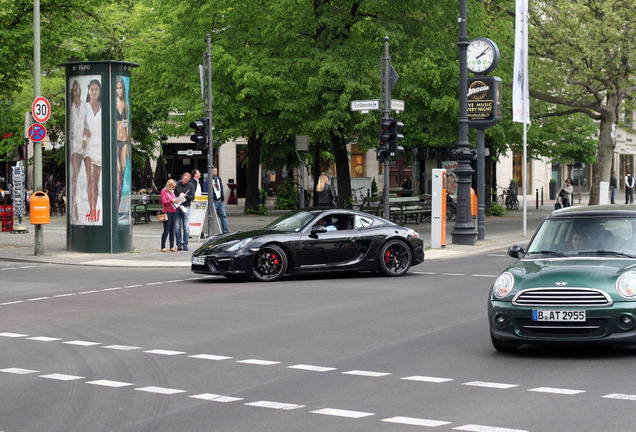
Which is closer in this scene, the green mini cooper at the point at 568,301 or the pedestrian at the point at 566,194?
the green mini cooper at the point at 568,301

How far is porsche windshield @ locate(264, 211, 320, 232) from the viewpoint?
17.5m

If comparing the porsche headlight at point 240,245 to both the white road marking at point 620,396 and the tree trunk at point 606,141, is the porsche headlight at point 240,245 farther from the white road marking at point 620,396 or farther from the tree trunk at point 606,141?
the tree trunk at point 606,141

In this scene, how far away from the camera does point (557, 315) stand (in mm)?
9094

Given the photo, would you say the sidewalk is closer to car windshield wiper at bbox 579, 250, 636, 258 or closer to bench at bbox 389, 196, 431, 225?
bench at bbox 389, 196, 431, 225

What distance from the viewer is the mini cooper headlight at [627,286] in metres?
9.04

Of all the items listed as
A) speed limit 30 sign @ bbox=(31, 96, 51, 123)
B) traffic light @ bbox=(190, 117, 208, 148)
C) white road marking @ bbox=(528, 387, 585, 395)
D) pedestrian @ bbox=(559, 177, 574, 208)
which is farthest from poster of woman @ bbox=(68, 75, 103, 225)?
pedestrian @ bbox=(559, 177, 574, 208)

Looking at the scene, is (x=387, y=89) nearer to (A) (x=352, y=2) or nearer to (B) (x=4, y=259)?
(A) (x=352, y=2)

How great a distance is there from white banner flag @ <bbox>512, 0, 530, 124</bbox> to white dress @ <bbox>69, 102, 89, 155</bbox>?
1189cm

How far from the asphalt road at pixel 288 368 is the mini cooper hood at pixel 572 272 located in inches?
29.5

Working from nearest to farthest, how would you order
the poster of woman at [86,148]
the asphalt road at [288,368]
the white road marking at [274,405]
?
the asphalt road at [288,368] < the white road marking at [274,405] < the poster of woman at [86,148]

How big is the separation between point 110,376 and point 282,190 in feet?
128

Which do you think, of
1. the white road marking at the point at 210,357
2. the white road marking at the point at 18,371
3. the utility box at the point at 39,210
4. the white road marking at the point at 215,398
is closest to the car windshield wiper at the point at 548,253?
the white road marking at the point at 210,357

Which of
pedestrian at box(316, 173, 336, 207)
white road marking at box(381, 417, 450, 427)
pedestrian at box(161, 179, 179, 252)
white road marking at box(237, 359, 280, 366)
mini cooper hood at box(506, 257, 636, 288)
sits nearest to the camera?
white road marking at box(381, 417, 450, 427)

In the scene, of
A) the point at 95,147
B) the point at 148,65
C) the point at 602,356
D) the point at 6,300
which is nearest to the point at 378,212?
the point at 148,65
